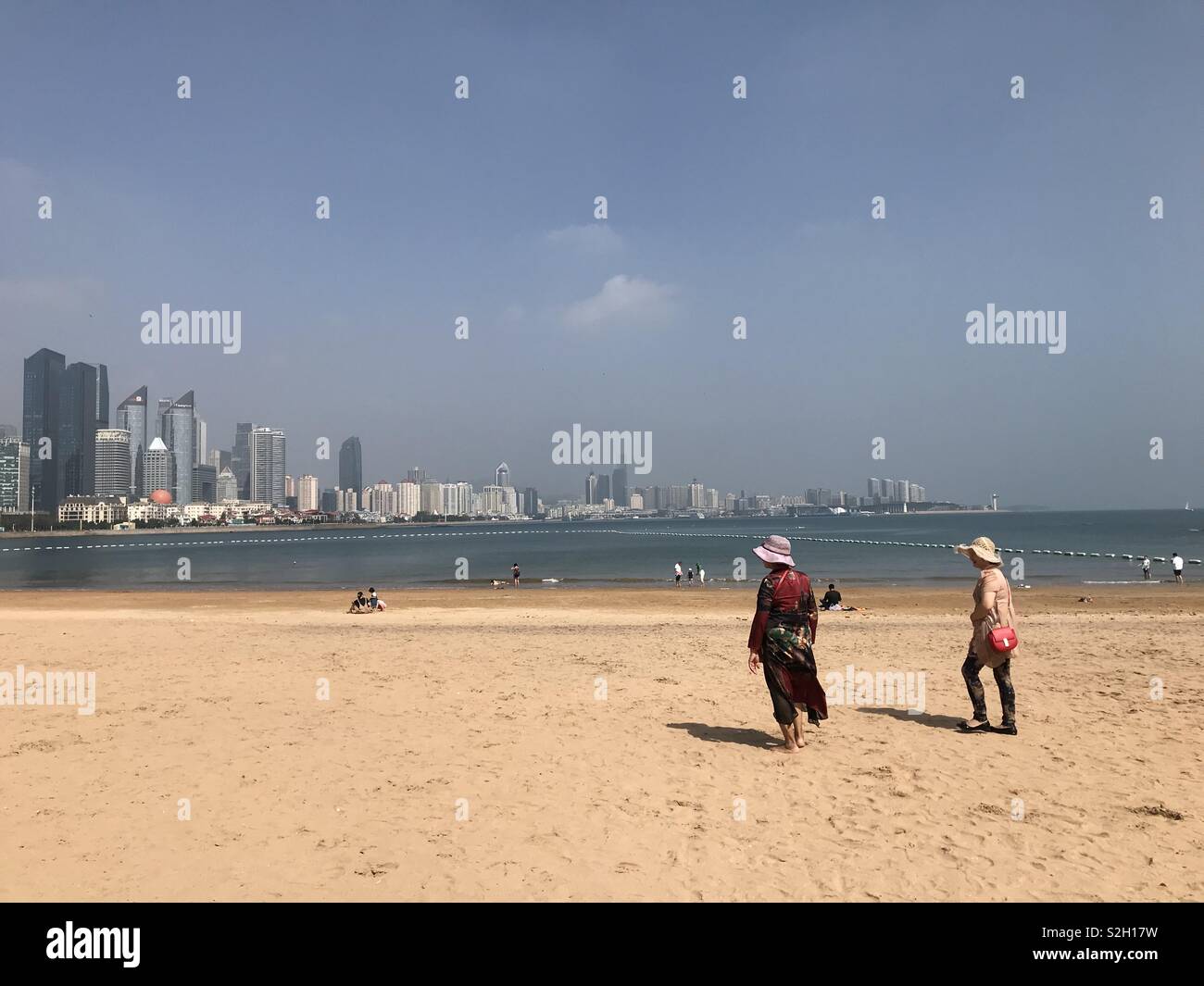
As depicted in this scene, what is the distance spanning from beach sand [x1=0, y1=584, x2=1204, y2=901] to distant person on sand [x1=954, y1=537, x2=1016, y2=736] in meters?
0.33

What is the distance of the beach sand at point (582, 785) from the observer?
4.53 m

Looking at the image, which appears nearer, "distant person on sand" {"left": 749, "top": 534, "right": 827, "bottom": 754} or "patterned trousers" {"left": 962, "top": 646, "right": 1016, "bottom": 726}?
"distant person on sand" {"left": 749, "top": 534, "right": 827, "bottom": 754}

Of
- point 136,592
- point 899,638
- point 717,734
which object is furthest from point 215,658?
point 136,592

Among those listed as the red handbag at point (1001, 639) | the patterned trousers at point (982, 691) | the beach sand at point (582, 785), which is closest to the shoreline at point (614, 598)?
the beach sand at point (582, 785)

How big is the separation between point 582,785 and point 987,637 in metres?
4.66

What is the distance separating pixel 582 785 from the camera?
6.27 m

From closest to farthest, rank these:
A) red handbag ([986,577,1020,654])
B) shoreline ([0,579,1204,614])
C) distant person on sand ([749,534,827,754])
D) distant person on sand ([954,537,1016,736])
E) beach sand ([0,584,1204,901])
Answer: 1. beach sand ([0,584,1204,901])
2. distant person on sand ([749,534,827,754])
3. red handbag ([986,577,1020,654])
4. distant person on sand ([954,537,1016,736])
5. shoreline ([0,579,1204,614])

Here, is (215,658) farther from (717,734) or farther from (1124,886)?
(1124,886)

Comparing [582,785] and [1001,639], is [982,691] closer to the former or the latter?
[1001,639]

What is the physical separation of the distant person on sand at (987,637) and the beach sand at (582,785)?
12.9 inches

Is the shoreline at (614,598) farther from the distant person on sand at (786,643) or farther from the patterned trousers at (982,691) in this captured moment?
the distant person on sand at (786,643)

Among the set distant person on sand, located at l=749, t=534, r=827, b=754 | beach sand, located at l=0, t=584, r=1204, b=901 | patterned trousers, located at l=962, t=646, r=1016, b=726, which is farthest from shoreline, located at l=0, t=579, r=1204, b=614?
distant person on sand, located at l=749, t=534, r=827, b=754

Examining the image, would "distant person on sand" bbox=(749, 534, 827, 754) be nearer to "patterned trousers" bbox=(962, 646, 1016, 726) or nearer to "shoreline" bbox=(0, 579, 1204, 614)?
"patterned trousers" bbox=(962, 646, 1016, 726)

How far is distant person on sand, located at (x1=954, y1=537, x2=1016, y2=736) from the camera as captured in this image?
7770 mm
